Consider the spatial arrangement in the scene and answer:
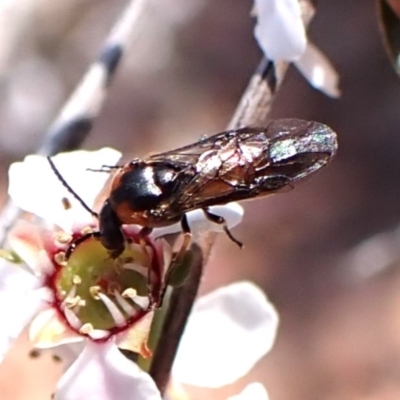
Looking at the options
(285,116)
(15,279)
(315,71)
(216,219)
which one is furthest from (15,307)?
(285,116)

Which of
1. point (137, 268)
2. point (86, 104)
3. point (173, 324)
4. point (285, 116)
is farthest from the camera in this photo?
point (285, 116)

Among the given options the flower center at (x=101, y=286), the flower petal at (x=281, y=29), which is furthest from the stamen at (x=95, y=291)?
the flower petal at (x=281, y=29)

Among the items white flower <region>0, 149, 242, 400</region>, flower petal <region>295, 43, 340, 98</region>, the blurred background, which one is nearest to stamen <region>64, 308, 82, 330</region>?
white flower <region>0, 149, 242, 400</region>

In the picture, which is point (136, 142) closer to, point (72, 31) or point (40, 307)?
point (72, 31)

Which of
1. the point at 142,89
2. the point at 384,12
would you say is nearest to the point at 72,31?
the point at 142,89

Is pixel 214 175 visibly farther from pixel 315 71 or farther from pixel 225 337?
pixel 315 71

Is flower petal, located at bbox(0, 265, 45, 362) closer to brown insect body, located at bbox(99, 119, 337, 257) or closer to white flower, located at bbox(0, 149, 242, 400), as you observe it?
white flower, located at bbox(0, 149, 242, 400)
